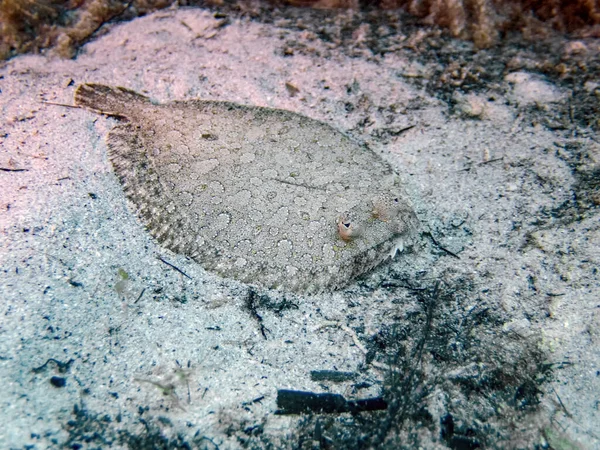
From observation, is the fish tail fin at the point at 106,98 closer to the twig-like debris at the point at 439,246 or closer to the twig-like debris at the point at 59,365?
the twig-like debris at the point at 59,365

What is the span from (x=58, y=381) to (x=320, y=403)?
60.9 inches

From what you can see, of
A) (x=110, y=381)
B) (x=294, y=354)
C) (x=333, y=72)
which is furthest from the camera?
(x=333, y=72)

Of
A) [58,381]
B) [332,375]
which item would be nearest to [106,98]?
[58,381]

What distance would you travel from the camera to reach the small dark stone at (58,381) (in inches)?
93.7

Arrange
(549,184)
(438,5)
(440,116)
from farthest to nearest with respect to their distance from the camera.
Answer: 1. (438,5)
2. (440,116)
3. (549,184)

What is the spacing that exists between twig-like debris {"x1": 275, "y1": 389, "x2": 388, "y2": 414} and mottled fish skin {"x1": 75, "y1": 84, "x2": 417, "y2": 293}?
70 cm

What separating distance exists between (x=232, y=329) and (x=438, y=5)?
15.4ft

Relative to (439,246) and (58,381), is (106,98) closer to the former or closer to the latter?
(58,381)

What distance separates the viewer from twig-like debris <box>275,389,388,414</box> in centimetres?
245

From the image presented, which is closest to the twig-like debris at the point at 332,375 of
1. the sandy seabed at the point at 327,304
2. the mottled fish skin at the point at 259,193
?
the sandy seabed at the point at 327,304

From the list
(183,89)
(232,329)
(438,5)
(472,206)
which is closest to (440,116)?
(472,206)

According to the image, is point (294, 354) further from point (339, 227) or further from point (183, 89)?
point (183, 89)

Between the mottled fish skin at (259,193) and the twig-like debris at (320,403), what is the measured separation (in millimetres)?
695

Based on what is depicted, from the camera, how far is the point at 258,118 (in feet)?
12.6
